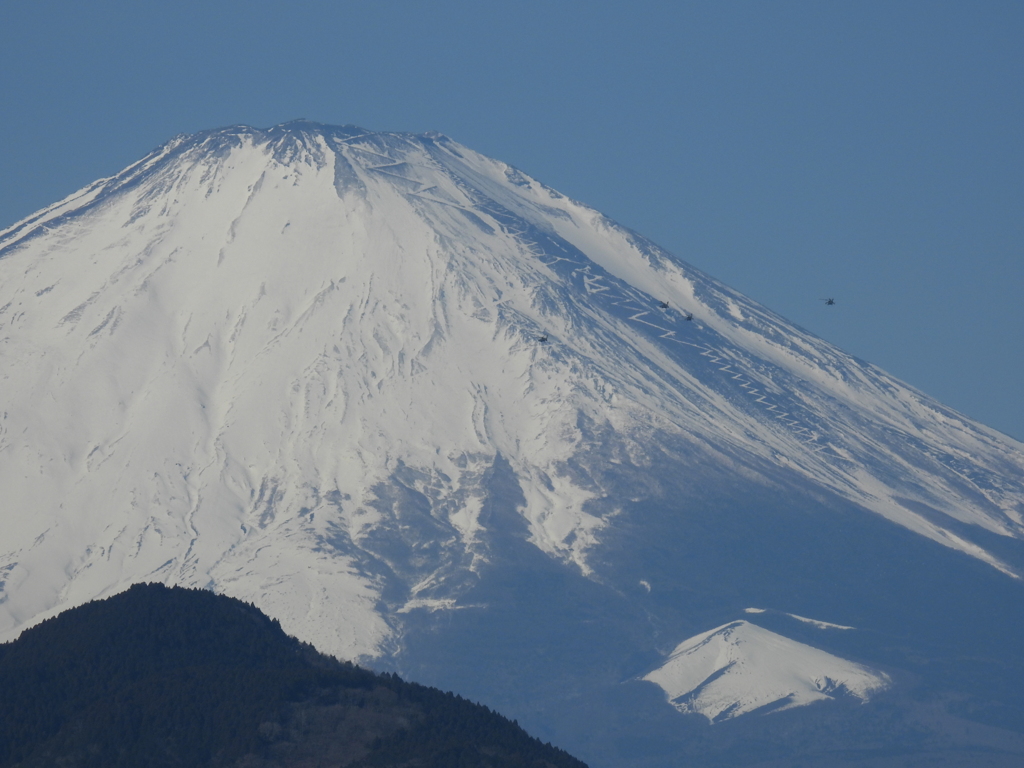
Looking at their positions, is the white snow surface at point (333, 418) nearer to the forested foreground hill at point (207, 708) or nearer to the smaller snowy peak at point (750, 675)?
the smaller snowy peak at point (750, 675)

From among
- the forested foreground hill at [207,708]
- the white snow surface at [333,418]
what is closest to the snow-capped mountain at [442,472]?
the white snow surface at [333,418]

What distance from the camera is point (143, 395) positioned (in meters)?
178

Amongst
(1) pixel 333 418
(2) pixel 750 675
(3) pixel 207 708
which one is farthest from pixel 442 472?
(3) pixel 207 708

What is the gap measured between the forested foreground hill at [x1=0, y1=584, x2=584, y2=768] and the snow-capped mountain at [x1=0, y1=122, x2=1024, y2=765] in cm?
5579

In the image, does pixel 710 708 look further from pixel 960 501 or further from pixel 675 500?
pixel 960 501

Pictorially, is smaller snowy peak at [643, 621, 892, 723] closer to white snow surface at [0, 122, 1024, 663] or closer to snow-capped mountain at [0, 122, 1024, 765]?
snow-capped mountain at [0, 122, 1024, 765]

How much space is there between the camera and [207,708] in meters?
80.9

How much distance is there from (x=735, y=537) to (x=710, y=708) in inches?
1099

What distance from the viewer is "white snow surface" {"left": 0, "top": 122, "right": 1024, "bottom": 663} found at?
158875 mm

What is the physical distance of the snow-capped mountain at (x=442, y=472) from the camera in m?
156

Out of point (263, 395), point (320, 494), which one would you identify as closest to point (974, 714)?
point (320, 494)

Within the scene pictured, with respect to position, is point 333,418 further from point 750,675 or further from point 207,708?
point 207,708

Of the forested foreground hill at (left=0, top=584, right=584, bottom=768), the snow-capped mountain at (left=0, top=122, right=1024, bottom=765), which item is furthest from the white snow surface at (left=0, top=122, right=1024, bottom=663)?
the forested foreground hill at (left=0, top=584, right=584, bottom=768)

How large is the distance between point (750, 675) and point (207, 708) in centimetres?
7734
